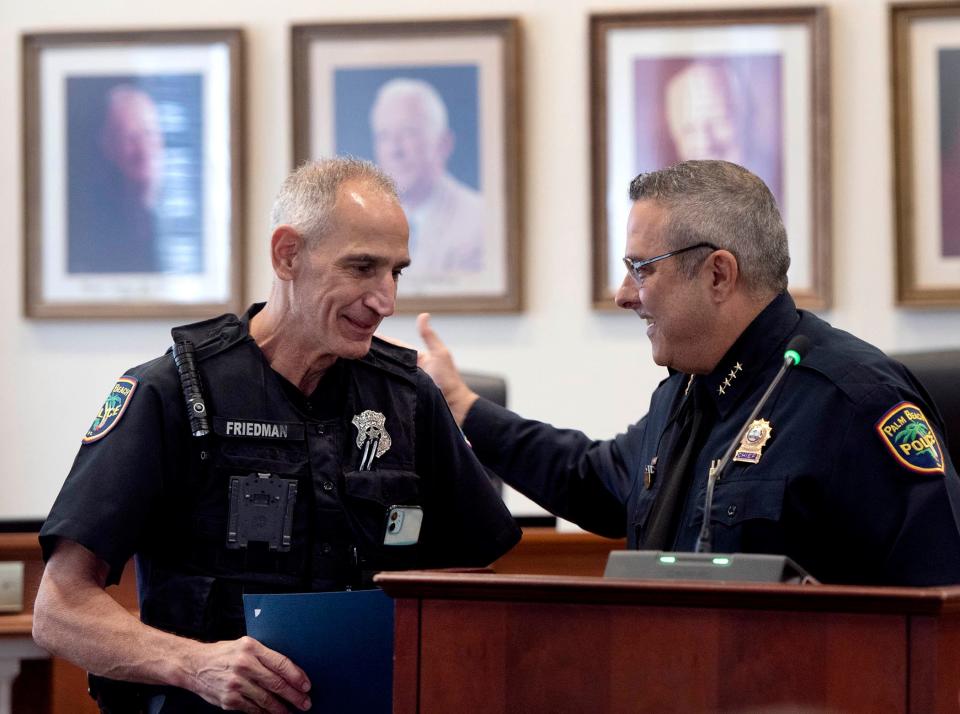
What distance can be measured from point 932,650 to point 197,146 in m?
3.68

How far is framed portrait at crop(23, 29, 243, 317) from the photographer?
4566 mm

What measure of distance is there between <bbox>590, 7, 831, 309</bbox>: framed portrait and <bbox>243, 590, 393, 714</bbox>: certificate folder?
2.62 m

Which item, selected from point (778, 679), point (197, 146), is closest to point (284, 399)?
point (778, 679)

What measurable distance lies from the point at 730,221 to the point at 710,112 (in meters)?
2.20

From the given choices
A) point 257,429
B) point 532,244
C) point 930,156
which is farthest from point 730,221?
Answer: point 930,156

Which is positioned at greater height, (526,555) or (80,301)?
(80,301)

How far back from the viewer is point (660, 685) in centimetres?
151

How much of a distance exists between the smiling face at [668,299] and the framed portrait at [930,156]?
7.19 ft

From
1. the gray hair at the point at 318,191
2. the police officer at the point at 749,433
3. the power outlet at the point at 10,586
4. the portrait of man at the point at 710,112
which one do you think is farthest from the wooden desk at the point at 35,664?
the portrait of man at the point at 710,112

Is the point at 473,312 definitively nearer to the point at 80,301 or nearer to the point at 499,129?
the point at 499,129

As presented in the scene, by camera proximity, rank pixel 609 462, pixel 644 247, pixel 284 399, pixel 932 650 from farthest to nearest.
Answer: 1. pixel 609 462
2. pixel 644 247
3. pixel 284 399
4. pixel 932 650

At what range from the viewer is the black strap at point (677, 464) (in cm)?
225

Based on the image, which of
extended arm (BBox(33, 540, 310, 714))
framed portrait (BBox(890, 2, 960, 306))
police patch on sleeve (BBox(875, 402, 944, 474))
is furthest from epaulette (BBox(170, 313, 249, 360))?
framed portrait (BBox(890, 2, 960, 306))

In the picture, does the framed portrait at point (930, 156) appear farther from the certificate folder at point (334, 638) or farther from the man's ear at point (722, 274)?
the certificate folder at point (334, 638)
